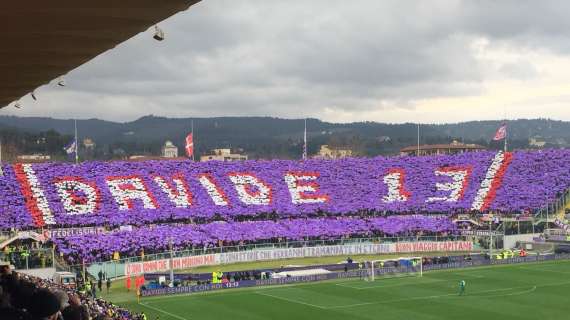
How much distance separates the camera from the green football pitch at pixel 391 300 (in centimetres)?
3850

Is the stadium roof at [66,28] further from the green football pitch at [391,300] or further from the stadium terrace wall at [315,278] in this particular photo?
the stadium terrace wall at [315,278]

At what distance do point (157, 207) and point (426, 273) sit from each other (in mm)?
29226

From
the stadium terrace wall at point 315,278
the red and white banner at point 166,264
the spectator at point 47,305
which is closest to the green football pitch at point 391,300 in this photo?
the stadium terrace wall at point 315,278

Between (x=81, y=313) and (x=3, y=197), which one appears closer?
(x=81, y=313)

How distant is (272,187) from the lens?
79625mm

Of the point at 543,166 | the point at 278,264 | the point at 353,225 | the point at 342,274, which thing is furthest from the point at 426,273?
the point at 543,166

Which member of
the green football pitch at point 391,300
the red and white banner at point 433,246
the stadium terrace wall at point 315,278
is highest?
the red and white banner at point 433,246

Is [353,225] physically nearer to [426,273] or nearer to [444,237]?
[444,237]

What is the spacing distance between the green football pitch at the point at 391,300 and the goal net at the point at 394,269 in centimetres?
101

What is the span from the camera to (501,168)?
3273 inches

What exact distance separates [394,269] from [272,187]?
28730 millimetres

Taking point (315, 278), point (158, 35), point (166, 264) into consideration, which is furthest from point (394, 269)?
point (158, 35)

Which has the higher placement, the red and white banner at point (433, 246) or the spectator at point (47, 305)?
the spectator at point (47, 305)

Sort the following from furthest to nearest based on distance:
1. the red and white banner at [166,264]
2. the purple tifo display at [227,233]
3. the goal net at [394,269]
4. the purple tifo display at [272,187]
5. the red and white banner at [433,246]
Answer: the red and white banner at [433,246] → the purple tifo display at [272,187] → the purple tifo display at [227,233] → the red and white banner at [166,264] → the goal net at [394,269]
